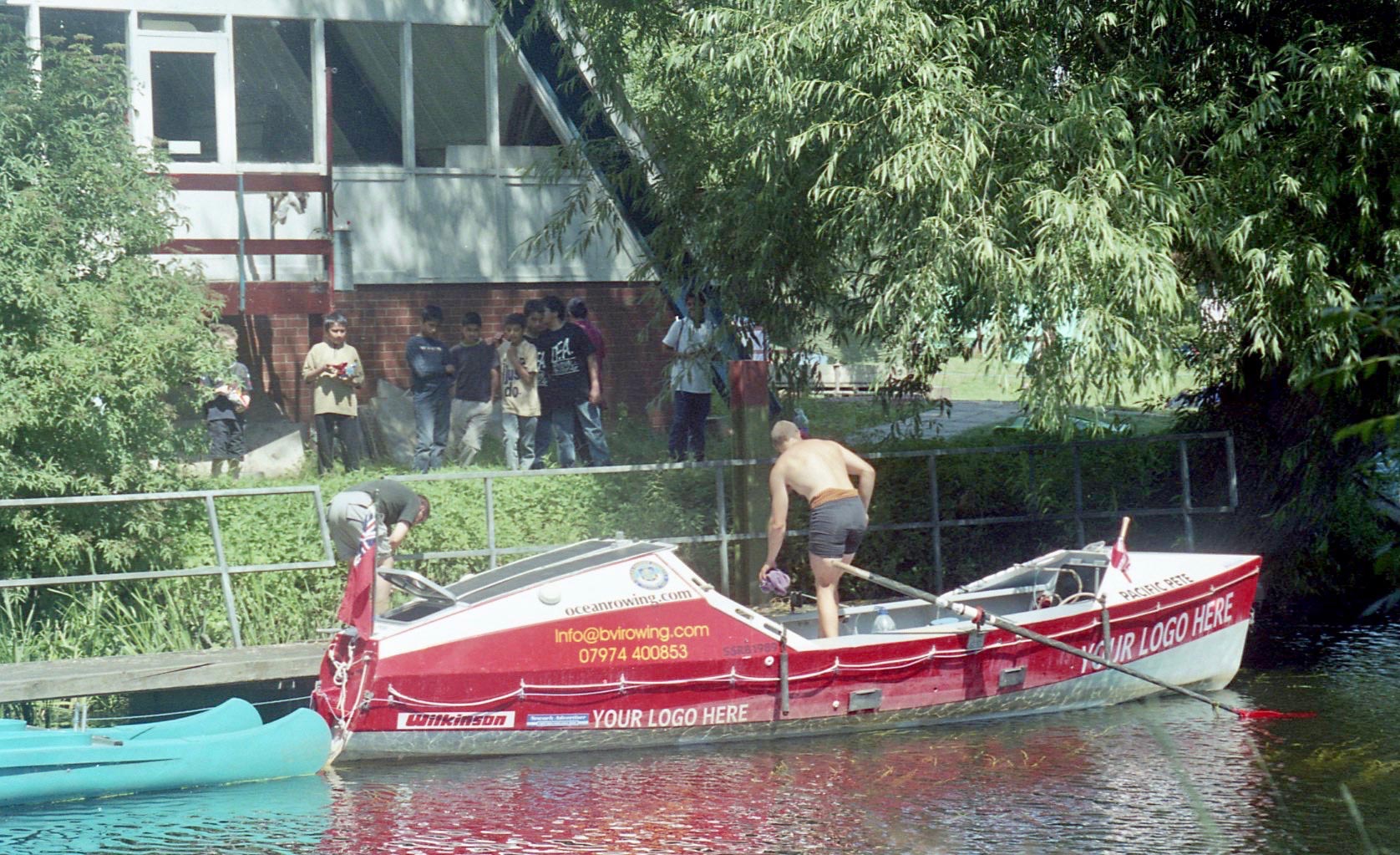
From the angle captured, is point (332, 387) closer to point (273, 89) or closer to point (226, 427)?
point (226, 427)

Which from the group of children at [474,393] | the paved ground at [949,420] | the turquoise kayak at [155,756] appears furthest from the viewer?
the group of children at [474,393]

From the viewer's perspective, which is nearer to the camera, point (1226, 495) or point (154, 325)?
point (154, 325)

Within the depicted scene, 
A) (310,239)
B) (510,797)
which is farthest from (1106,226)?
(310,239)

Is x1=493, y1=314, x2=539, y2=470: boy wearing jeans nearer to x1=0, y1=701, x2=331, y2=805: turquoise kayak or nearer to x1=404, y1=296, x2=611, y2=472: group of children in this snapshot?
x1=404, y1=296, x2=611, y2=472: group of children

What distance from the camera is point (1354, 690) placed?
1032cm

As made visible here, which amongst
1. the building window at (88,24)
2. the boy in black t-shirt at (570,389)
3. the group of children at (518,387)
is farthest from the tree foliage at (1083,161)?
the building window at (88,24)

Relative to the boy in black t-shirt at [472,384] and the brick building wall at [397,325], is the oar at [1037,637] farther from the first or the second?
the brick building wall at [397,325]

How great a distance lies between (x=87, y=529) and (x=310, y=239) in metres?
7.89

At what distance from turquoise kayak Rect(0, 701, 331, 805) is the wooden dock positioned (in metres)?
0.75

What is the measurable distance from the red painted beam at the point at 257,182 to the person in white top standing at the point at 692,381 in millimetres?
5228

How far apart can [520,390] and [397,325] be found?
4138mm

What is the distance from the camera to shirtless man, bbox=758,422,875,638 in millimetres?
10070

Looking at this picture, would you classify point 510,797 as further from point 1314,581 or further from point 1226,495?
point 1314,581

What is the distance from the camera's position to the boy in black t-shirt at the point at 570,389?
1502 centimetres
